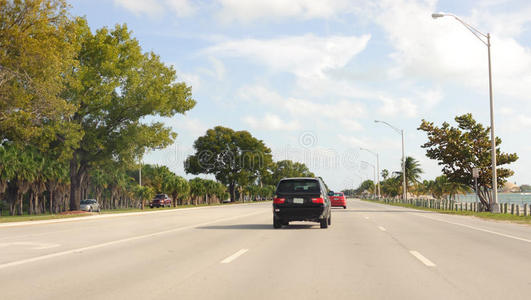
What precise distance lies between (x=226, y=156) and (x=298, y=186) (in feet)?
217

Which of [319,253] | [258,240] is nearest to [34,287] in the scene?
[319,253]

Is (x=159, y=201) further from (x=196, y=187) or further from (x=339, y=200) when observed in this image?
(x=339, y=200)

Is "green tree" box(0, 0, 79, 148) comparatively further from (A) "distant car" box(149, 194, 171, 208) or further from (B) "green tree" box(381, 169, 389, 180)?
(B) "green tree" box(381, 169, 389, 180)

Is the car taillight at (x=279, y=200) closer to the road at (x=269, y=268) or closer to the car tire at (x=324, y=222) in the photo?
the car tire at (x=324, y=222)

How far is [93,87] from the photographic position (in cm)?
3638

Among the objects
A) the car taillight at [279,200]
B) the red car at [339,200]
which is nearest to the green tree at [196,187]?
the red car at [339,200]

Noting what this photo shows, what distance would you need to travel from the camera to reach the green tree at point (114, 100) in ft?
119

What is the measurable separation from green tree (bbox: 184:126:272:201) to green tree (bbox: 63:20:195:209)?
140ft

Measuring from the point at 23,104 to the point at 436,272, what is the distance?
1046 inches

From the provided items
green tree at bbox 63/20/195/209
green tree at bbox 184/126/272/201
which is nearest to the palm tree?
green tree at bbox 184/126/272/201

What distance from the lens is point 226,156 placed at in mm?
84562

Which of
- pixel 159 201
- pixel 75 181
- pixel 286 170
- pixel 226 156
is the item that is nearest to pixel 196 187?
pixel 159 201

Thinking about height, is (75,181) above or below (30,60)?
below

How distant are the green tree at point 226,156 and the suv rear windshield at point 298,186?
64390 mm
